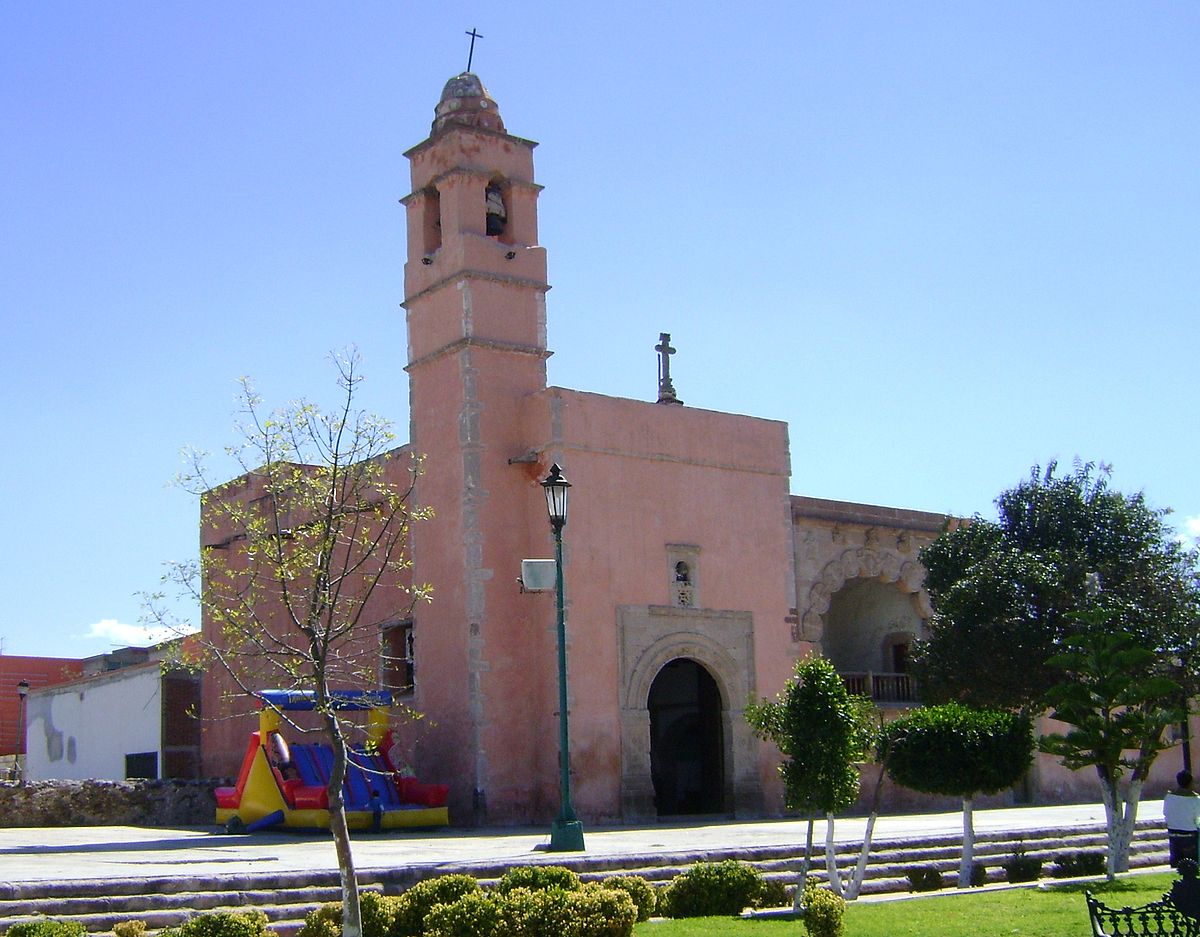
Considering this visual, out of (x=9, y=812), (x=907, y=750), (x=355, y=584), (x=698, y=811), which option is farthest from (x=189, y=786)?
(x=907, y=750)

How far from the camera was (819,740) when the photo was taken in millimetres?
10734

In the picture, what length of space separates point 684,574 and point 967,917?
1055cm

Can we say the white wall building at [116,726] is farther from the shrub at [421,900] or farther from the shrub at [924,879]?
the shrub at [421,900]

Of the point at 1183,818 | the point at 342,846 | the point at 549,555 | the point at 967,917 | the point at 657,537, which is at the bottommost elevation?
the point at 967,917

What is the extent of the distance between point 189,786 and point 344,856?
14415 millimetres

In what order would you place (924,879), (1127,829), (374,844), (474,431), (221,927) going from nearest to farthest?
(221,927) → (924,879) → (1127,829) → (374,844) → (474,431)

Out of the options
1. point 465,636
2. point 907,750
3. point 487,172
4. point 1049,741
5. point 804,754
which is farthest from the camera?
point 487,172

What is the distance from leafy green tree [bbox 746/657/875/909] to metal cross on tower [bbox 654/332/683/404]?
12.0 m

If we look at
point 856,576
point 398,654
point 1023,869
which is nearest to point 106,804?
point 398,654

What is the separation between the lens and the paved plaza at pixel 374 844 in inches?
445

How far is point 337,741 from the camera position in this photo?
7.89 meters

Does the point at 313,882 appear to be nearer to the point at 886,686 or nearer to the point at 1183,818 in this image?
the point at 1183,818

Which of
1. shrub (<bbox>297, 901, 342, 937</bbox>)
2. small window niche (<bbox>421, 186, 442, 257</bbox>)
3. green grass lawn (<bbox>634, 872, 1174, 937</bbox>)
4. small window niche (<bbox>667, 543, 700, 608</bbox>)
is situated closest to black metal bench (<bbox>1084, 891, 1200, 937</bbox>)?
green grass lawn (<bbox>634, 872, 1174, 937</bbox>)

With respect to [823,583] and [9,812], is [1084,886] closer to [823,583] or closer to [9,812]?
[823,583]
